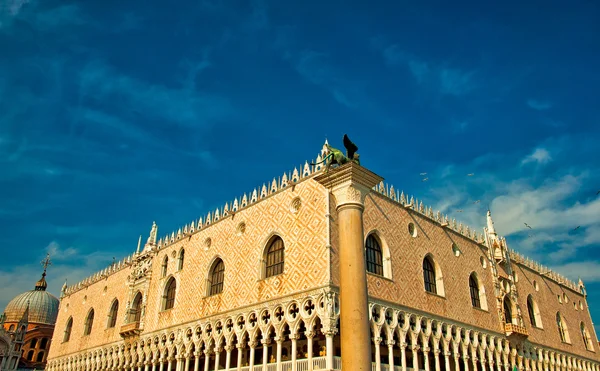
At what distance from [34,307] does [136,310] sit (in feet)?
86.0

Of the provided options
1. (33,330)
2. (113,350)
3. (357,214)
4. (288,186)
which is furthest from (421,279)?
(33,330)

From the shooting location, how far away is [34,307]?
46062 millimetres

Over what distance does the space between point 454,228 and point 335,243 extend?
30.3 feet

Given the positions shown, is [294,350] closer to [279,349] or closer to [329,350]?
[279,349]

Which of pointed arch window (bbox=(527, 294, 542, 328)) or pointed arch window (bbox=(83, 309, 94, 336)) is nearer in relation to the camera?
pointed arch window (bbox=(527, 294, 542, 328))

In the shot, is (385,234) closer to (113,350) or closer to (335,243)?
(335,243)

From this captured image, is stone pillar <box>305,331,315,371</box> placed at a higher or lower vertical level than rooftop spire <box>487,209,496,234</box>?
lower

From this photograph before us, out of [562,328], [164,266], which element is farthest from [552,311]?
[164,266]

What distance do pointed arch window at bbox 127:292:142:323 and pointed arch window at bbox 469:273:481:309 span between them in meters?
16.5

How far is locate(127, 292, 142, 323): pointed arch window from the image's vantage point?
84.3ft

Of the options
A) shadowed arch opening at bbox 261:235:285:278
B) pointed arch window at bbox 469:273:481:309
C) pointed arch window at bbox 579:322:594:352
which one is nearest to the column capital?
shadowed arch opening at bbox 261:235:285:278

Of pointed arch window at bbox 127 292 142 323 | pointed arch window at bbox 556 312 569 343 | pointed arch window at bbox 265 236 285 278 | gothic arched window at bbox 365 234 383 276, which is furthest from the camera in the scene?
pointed arch window at bbox 556 312 569 343

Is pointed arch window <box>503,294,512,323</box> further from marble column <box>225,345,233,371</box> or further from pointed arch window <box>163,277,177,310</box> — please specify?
pointed arch window <box>163,277,177,310</box>

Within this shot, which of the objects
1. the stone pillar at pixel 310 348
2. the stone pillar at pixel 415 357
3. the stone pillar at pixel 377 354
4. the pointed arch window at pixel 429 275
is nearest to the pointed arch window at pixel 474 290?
the pointed arch window at pixel 429 275
